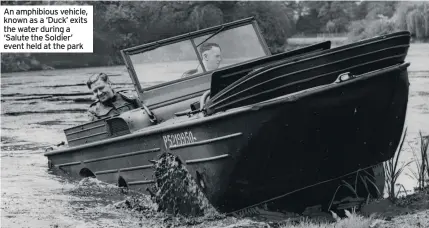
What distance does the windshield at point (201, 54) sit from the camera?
8305mm

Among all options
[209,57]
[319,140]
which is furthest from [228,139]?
[209,57]

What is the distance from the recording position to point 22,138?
14.5 m

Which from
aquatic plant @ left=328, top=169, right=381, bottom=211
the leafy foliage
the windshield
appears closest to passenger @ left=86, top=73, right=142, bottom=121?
the windshield

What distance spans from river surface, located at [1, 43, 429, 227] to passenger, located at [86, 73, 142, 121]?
0.91 m

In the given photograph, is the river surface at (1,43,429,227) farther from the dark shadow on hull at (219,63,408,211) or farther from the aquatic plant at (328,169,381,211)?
the aquatic plant at (328,169,381,211)

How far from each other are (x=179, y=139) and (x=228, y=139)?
675mm

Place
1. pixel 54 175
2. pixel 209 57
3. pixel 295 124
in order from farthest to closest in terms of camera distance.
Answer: pixel 54 175 < pixel 209 57 < pixel 295 124

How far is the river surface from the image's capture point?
754 centimetres

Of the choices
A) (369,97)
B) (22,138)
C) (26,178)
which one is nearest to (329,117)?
(369,97)

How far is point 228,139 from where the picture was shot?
621 centimetres

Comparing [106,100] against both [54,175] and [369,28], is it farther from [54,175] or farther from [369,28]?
[369,28]

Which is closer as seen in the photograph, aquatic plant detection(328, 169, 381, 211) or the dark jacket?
aquatic plant detection(328, 169, 381, 211)

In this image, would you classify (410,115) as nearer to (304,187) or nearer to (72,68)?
(304,187)

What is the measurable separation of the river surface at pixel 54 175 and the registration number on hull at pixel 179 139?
77cm
